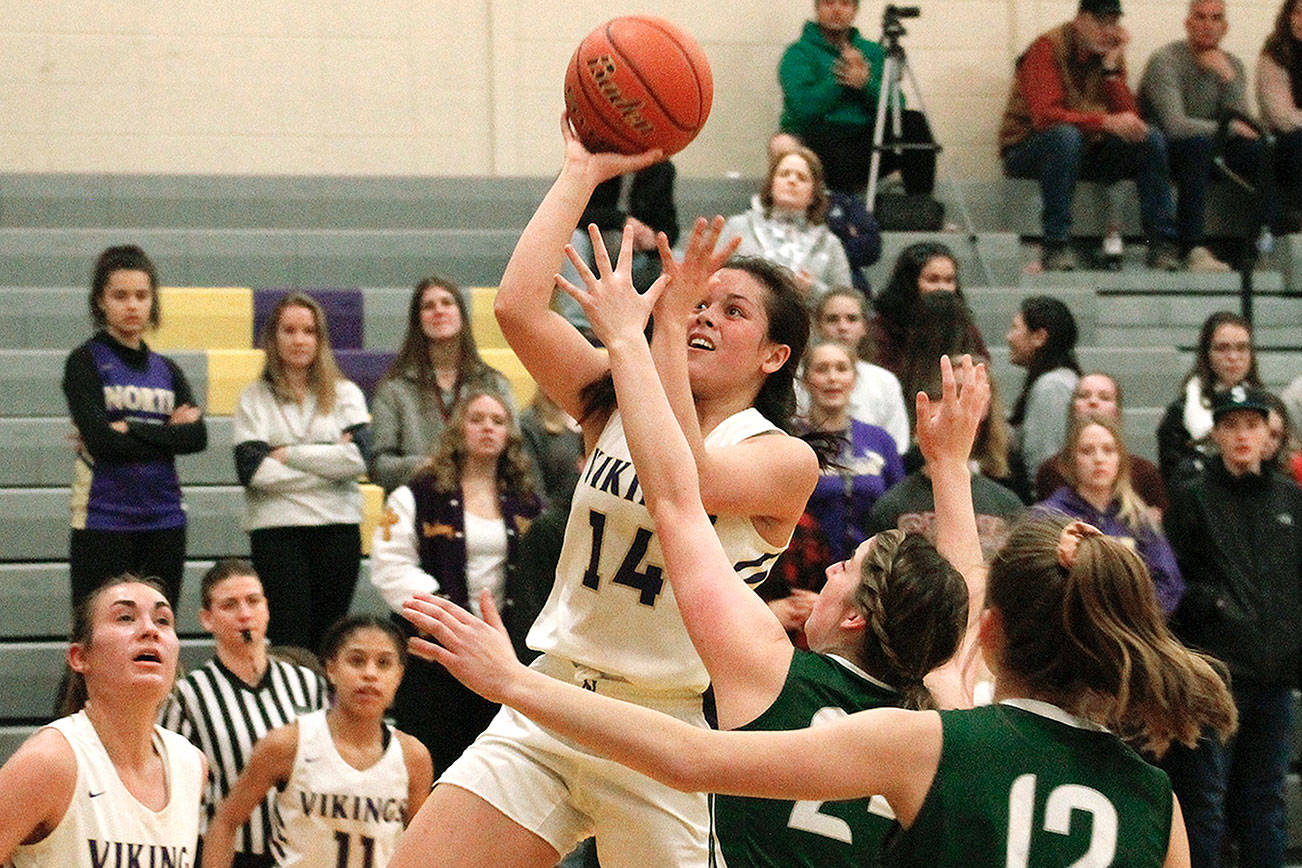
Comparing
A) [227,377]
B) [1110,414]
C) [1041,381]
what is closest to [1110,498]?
[1110,414]

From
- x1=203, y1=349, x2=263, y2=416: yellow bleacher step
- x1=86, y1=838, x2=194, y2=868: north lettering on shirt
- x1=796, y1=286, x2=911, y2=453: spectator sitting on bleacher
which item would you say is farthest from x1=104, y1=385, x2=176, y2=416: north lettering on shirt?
x1=86, y1=838, x2=194, y2=868: north lettering on shirt

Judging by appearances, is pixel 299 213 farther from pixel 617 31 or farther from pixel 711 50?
pixel 617 31

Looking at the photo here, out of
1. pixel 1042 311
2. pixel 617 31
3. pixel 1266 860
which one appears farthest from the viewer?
pixel 1042 311

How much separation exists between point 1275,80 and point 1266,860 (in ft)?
16.4

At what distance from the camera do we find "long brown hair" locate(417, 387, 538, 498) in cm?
579

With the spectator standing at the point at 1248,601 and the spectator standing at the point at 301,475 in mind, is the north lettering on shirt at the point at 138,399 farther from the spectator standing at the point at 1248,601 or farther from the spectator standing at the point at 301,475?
the spectator standing at the point at 1248,601

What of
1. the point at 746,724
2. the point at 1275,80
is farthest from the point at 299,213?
the point at 746,724

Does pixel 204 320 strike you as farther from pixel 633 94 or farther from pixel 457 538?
pixel 633 94

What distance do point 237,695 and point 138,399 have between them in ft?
4.46

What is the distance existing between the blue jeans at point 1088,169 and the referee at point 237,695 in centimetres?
525

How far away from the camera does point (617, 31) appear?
371 cm

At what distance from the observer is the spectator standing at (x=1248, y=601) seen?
6117 mm

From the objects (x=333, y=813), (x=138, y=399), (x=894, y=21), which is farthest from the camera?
(x=894, y=21)

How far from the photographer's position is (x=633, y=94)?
11.7ft
